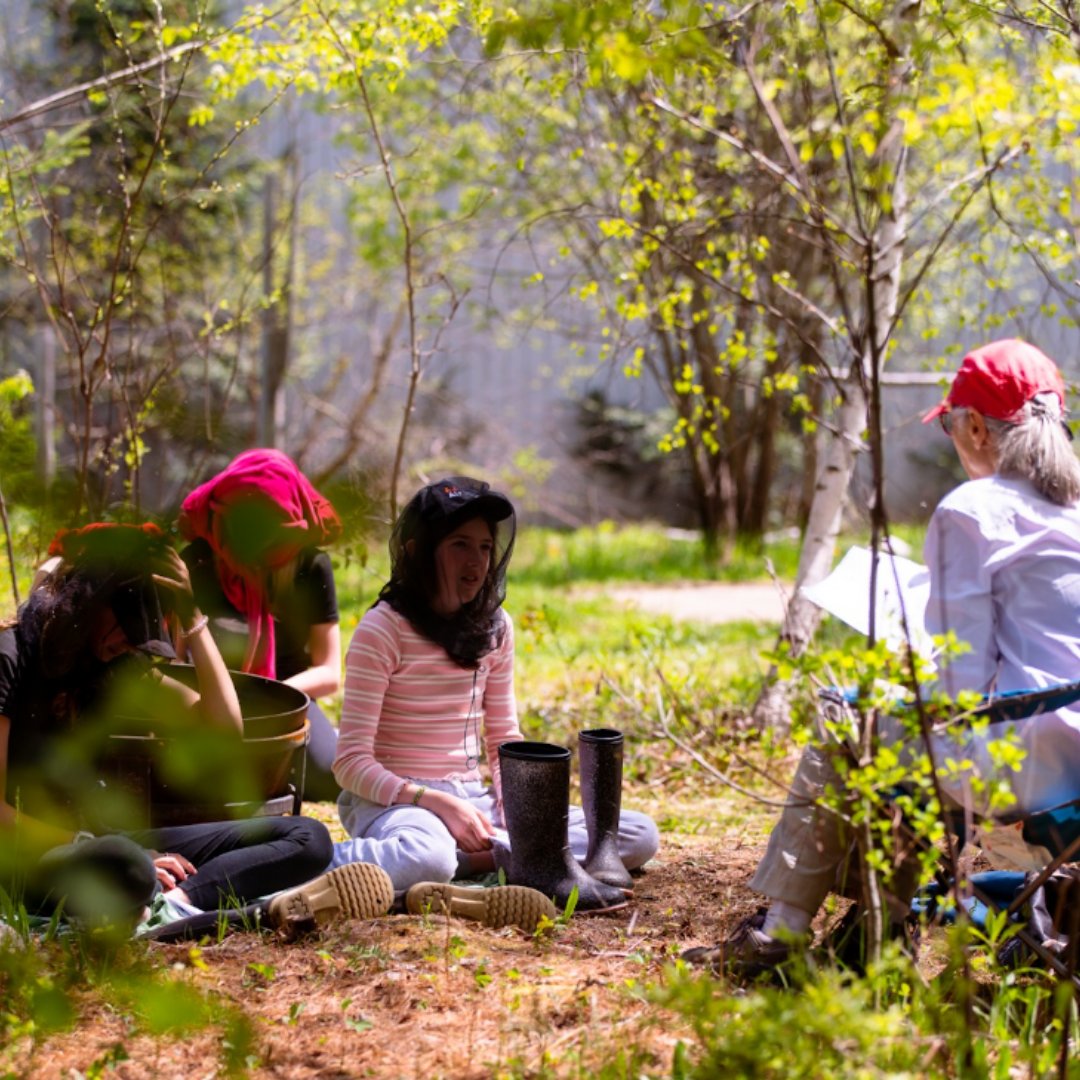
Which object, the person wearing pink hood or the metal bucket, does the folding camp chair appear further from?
the metal bucket

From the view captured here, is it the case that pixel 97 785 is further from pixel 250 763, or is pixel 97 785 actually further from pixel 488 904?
pixel 488 904

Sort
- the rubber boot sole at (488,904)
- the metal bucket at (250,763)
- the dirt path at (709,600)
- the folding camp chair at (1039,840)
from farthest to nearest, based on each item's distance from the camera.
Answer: the dirt path at (709,600)
the rubber boot sole at (488,904)
the metal bucket at (250,763)
the folding camp chair at (1039,840)

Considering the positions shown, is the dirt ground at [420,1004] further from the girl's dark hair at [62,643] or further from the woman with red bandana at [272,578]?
the woman with red bandana at [272,578]

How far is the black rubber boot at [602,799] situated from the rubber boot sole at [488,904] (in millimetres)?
314

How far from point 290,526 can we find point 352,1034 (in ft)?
4.77

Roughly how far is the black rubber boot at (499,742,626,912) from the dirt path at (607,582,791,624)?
4778mm

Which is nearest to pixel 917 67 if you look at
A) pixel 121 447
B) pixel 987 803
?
pixel 987 803

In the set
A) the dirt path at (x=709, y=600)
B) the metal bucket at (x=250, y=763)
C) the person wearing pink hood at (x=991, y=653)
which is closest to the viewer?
the person wearing pink hood at (x=991, y=653)

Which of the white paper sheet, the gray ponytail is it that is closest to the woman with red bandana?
the white paper sheet

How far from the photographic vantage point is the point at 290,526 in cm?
106

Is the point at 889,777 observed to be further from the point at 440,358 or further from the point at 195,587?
the point at 440,358

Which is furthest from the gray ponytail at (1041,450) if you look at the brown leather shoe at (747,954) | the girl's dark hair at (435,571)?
the girl's dark hair at (435,571)

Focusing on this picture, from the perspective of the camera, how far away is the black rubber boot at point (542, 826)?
2.91m

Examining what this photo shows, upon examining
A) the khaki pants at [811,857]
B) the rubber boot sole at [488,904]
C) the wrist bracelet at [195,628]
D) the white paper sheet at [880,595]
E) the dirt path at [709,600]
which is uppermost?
the white paper sheet at [880,595]
